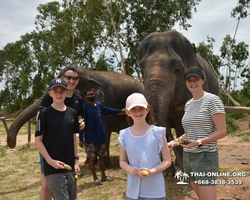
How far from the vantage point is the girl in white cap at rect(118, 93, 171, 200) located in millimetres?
2242

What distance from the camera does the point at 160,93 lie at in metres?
4.43

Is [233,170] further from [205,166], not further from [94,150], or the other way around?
[205,166]

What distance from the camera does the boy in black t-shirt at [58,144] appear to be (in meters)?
2.79

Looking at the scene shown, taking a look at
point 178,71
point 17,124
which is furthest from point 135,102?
point 17,124

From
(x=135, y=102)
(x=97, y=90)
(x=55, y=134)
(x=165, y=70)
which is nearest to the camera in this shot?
(x=135, y=102)

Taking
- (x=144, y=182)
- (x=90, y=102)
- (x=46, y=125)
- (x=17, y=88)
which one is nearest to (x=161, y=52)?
(x=90, y=102)

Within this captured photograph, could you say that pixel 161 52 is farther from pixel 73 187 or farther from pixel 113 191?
pixel 73 187

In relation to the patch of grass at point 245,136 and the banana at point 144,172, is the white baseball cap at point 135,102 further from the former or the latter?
the patch of grass at point 245,136

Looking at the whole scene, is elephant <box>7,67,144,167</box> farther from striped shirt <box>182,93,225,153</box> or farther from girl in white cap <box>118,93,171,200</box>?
girl in white cap <box>118,93,171,200</box>

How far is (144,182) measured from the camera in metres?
2.25

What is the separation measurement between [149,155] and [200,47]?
75.5 feet

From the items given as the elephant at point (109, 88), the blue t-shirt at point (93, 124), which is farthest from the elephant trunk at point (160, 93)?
the elephant at point (109, 88)

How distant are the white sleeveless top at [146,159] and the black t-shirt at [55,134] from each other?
0.79 meters

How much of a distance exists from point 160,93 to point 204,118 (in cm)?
173
